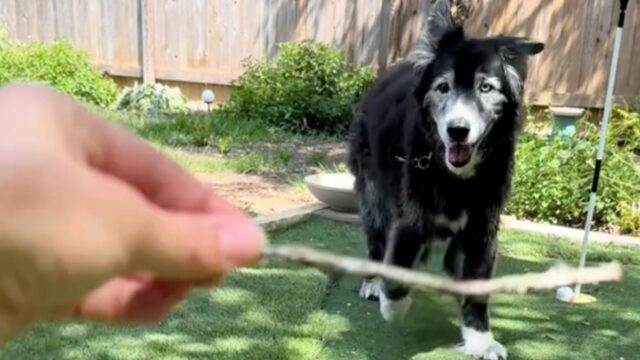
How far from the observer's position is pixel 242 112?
28.3 ft

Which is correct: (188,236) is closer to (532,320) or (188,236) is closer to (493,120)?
(493,120)

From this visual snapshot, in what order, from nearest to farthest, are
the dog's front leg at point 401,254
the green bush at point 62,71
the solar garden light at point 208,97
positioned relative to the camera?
the dog's front leg at point 401,254 → the solar garden light at point 208,97 → the green bush at point 62,71

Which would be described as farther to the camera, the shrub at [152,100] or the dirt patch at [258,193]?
the shrub at [152,100]

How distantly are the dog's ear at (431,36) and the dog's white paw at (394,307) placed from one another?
99 cm

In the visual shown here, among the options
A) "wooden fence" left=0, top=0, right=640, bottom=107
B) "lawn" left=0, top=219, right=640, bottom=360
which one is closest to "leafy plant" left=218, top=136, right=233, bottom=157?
"wooden fence" left=0, top=0, right=640, bottom=107

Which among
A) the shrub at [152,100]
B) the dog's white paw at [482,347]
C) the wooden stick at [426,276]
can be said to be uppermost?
the wooden stick at [426,276]

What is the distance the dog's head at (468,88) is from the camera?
9.45ft

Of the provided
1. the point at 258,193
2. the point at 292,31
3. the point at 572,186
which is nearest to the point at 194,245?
the point at 572,186

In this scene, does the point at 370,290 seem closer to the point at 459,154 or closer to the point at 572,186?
the point at 459,154

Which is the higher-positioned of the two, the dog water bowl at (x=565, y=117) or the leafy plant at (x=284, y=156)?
the dog water bowl at (x=565, y=117)

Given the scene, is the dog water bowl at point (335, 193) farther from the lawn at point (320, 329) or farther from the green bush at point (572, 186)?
the green bush at point (572, 186)

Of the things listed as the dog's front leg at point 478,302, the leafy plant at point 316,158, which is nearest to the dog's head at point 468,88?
the dog's front leg at point 478,302

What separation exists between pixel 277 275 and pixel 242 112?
16.7 feet

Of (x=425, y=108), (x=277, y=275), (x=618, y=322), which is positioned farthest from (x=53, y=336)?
(x=618, y=322)
